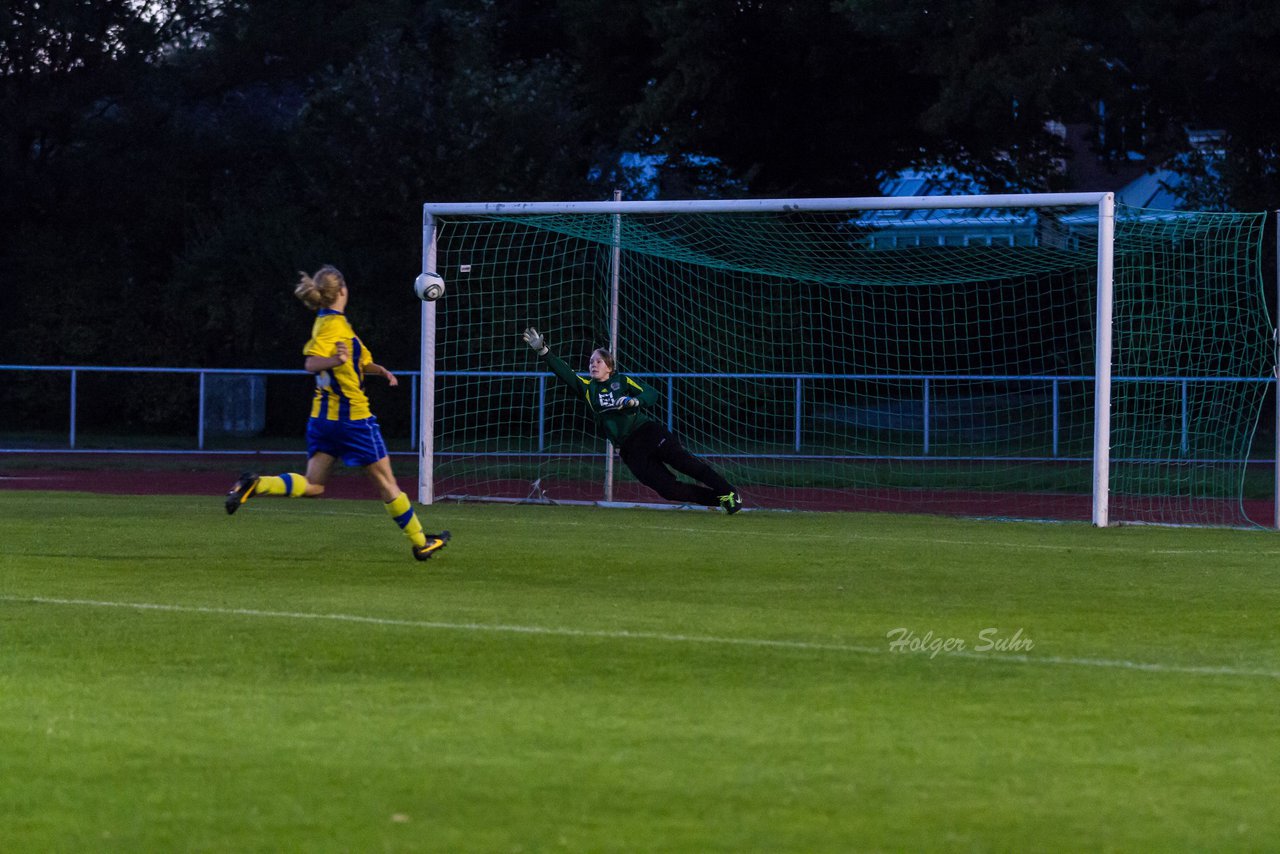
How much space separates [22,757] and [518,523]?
10534 mm

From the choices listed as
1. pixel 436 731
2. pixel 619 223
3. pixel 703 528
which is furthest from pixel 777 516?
pixel 436 731

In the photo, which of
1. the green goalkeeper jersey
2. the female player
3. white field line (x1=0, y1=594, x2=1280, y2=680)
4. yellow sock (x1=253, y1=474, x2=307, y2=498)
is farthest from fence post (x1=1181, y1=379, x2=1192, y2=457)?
white field line (x1=0, y1=594, x2=1280, y2=680)

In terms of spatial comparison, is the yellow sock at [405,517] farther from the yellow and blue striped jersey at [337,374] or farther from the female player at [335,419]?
the yellow and blue striped jersey at [337,374]

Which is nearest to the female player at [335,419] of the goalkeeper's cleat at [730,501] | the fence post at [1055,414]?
the goalkeeper's cleat at [730,501]

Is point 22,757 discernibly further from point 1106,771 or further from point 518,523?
point 518,523

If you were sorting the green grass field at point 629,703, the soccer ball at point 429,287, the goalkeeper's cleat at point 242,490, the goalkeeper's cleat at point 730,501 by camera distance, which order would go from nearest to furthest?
1. the green grass field at point 629,703
2. the goalkeeper's cleat at point 242,490
3. the goalkeeper's cleat at point 730,501
4. the soccer ball at point 429,287

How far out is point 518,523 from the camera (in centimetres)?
1642

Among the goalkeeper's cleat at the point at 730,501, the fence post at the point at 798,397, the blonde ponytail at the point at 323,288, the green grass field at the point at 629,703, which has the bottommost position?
the green grass field at the point at 629,703

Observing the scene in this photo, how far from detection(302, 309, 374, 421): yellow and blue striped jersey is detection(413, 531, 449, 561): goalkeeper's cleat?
970 mm

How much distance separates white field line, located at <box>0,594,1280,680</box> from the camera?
25.9 feet

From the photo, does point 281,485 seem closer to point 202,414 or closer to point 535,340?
point 535,340

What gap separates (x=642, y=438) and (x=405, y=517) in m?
4.76

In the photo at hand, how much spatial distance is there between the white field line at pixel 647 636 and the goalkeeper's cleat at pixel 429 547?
265 centimetres

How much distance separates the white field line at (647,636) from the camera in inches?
311
